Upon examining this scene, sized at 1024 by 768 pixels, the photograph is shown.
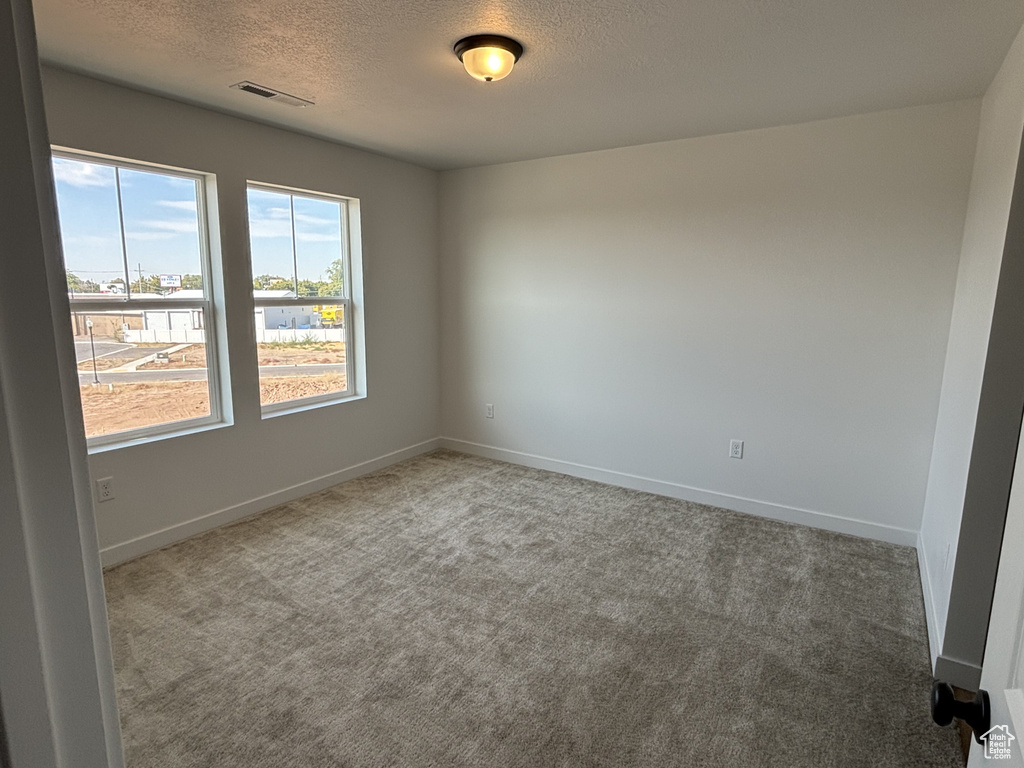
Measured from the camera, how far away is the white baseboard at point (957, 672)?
2105 mm

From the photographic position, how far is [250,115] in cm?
329

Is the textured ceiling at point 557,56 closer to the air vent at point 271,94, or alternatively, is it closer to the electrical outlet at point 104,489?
the air vent at point 271,94

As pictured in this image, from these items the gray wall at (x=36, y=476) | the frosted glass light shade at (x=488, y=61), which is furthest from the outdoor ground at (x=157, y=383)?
the gray wall at (x=36, y=476)

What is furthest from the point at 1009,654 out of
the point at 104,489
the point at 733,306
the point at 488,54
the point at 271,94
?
the point at 104,489

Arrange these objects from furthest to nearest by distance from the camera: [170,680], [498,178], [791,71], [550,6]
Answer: [498,178] → [791,71] → [170,680] → [550,6]

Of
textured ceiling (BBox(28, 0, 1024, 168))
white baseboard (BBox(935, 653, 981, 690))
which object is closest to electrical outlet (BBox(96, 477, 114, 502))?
textured ceiling (BBox(28, 0, 1024, 168))

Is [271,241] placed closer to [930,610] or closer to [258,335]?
[258,335]

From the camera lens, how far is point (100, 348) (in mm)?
2963

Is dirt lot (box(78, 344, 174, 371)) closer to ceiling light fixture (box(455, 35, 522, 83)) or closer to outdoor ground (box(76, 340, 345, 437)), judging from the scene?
outdoor ground (box(76, 340, 345, 437))

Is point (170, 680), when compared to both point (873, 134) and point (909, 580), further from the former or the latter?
point (873, 134)

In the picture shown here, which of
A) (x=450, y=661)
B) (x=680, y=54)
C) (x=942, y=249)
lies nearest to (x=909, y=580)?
(x=942, y=249)

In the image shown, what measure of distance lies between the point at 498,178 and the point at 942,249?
2.99 m

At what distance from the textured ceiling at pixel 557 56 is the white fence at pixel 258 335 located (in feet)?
4.17

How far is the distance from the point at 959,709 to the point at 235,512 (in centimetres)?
370
